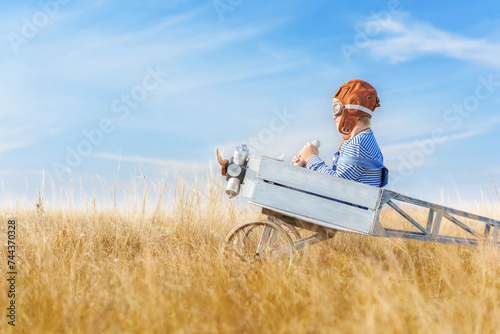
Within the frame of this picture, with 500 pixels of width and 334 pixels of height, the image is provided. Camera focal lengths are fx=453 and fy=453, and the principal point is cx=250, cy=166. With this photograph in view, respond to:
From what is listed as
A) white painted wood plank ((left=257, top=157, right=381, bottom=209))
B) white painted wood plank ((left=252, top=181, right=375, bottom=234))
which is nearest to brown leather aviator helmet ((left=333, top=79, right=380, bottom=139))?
white painted wood plank ((left=257, top=157, right=381, bottom=209))

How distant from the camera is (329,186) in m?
3.53

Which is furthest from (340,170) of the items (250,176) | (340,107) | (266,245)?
(266,245)

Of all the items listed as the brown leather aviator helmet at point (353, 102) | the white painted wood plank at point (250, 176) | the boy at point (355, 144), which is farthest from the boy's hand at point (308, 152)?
the white painted wood plank at point (250, 176)

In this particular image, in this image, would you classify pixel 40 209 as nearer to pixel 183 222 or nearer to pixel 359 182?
pixel 183 222

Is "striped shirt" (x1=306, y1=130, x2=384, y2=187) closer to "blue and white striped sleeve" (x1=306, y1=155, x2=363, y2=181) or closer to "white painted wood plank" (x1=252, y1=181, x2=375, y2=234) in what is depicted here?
"blue and white striped sleeve" (x1=306, y1=155, x2=363, y2=181)

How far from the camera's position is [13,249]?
Answer: 4.65 m

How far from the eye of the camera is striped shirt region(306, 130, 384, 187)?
3.70 m

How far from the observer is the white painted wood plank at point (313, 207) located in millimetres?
3494

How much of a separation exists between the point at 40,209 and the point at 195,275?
3086mm

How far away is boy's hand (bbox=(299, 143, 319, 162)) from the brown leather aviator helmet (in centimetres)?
30

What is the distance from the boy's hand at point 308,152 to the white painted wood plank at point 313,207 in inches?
18.6

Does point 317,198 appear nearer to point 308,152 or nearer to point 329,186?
point 329,186

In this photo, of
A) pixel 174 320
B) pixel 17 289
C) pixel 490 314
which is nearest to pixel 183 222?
pixel 17 289

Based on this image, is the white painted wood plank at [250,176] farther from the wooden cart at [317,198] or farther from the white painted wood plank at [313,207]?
the white painted wood plank at [313,207]
